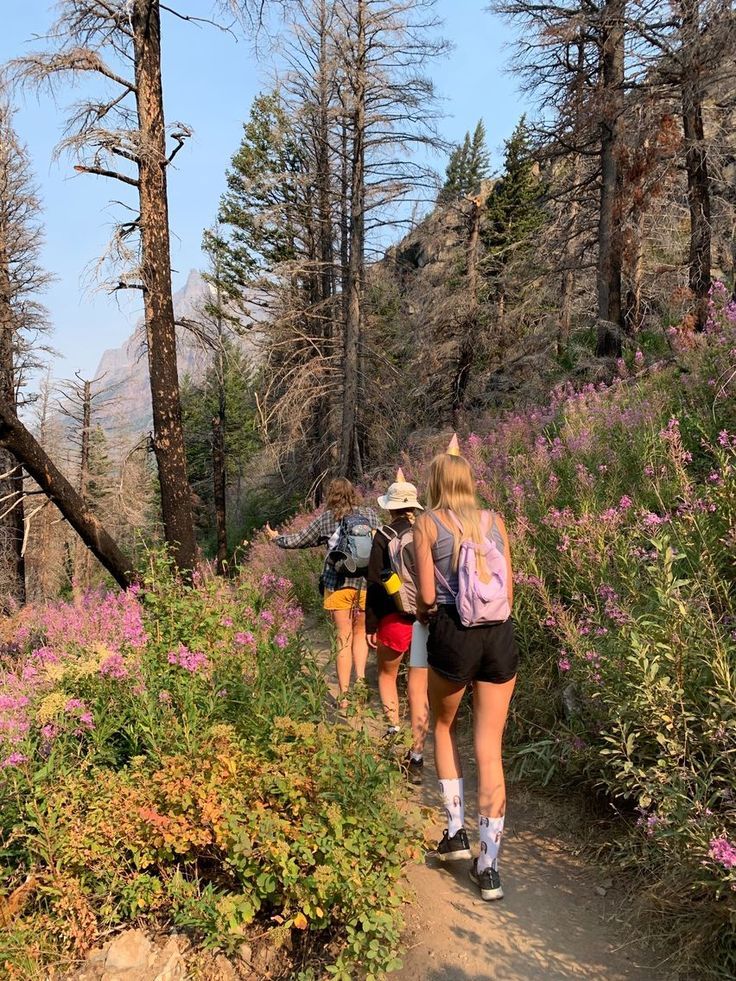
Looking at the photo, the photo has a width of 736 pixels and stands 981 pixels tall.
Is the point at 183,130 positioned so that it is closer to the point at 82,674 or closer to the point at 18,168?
the point at 82,674

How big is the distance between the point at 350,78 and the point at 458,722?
11.5 meters

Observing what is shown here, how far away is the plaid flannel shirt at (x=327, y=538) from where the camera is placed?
192 inches

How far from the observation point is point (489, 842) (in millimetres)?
2984

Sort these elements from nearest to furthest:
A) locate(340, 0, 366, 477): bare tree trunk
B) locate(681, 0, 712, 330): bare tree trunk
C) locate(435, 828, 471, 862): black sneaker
Answer: locate(435, 828, 471, 862): black sneaker < locate(681, 0, 712, 330): bare tree trunk < locate(340, 0, 366, 477): bare tree trunk

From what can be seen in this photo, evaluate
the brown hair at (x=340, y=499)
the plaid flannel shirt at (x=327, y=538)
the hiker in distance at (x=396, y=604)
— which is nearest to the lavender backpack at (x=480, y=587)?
the hiker in distance at (x=396, y=604)

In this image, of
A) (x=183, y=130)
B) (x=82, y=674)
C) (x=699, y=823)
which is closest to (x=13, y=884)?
(x=82, y=674)

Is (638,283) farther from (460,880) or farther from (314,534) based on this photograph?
(460,880)

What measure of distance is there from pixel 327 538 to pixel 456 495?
2479 millimetres

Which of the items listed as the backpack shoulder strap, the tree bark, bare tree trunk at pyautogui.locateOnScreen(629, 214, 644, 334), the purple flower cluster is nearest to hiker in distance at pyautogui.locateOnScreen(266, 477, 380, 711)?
the backpack shoulder strap

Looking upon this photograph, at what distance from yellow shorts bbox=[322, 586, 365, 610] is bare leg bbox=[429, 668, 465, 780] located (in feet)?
5.68

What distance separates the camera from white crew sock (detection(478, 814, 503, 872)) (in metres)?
2.97

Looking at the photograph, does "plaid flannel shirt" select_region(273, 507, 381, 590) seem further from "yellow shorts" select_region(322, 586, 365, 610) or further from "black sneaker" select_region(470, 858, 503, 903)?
"black sneaker" select_region(470, 858, 503, 903)

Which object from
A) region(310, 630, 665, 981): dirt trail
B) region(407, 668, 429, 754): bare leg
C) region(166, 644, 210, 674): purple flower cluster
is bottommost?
region(310, 630, 665, 981): dirt trail

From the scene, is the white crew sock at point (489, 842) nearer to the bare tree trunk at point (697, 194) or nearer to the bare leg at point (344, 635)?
the bare leg at point (344, 635)
